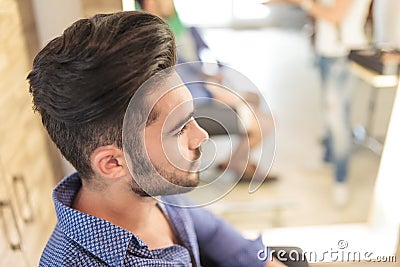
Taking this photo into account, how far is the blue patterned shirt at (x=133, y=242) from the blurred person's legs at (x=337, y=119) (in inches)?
41.1

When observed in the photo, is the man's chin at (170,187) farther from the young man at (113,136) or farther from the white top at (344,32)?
the white top at (344,32)

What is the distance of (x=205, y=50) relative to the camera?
135cm

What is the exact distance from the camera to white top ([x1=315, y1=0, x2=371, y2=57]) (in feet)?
4.74

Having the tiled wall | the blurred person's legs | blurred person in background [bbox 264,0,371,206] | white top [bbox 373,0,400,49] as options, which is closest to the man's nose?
the tiled wall

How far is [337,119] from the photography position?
6.35 ft

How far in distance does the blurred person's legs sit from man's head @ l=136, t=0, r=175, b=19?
0.85 m

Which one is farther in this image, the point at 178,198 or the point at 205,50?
the point at 205,50

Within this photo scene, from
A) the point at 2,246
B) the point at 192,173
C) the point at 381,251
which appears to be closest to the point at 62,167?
the point at 2,246

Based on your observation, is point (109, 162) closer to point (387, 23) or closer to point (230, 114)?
point (230, 114)

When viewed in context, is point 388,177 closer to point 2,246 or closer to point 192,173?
point 192,173

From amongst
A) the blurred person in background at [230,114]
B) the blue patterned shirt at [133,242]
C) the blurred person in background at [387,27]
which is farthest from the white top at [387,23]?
the blue patterned shirt at [133,242]

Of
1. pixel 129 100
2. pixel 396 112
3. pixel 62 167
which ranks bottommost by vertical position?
pixel 62 167

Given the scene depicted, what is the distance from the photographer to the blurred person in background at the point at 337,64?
1476 mm

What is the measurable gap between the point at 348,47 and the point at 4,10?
1148 millimetres
